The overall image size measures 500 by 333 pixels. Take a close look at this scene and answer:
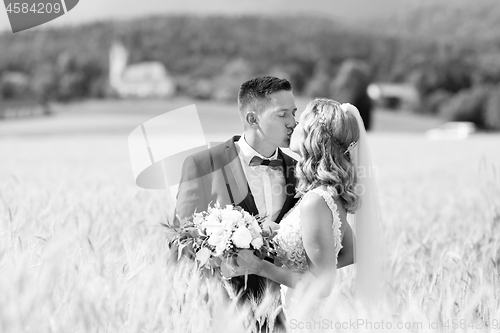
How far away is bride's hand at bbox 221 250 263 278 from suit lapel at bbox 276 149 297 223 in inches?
22.9

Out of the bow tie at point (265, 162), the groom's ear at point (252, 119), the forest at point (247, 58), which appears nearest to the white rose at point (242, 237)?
the bow tie at point (265, 162)

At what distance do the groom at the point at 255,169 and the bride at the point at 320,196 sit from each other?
29cm

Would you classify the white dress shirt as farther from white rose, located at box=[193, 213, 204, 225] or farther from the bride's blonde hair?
white rose, located at box=[193, 213, 204, 225]

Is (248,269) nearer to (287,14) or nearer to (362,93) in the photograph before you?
(362,93)

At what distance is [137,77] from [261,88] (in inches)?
4931

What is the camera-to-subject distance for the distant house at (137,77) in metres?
120

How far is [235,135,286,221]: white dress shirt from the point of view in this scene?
11.6 feet

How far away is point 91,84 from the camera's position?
98.2m

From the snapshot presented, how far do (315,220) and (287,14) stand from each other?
175183 mm

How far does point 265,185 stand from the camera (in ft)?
11.6

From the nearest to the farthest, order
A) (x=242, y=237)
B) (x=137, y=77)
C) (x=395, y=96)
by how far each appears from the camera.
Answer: (x=242, y=237) → (x=395, y=96) → (x=137, y=77)

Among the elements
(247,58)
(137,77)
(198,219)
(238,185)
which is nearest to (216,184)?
(238,185)

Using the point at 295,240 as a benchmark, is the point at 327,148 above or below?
above

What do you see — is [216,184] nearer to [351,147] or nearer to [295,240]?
[295,240]
